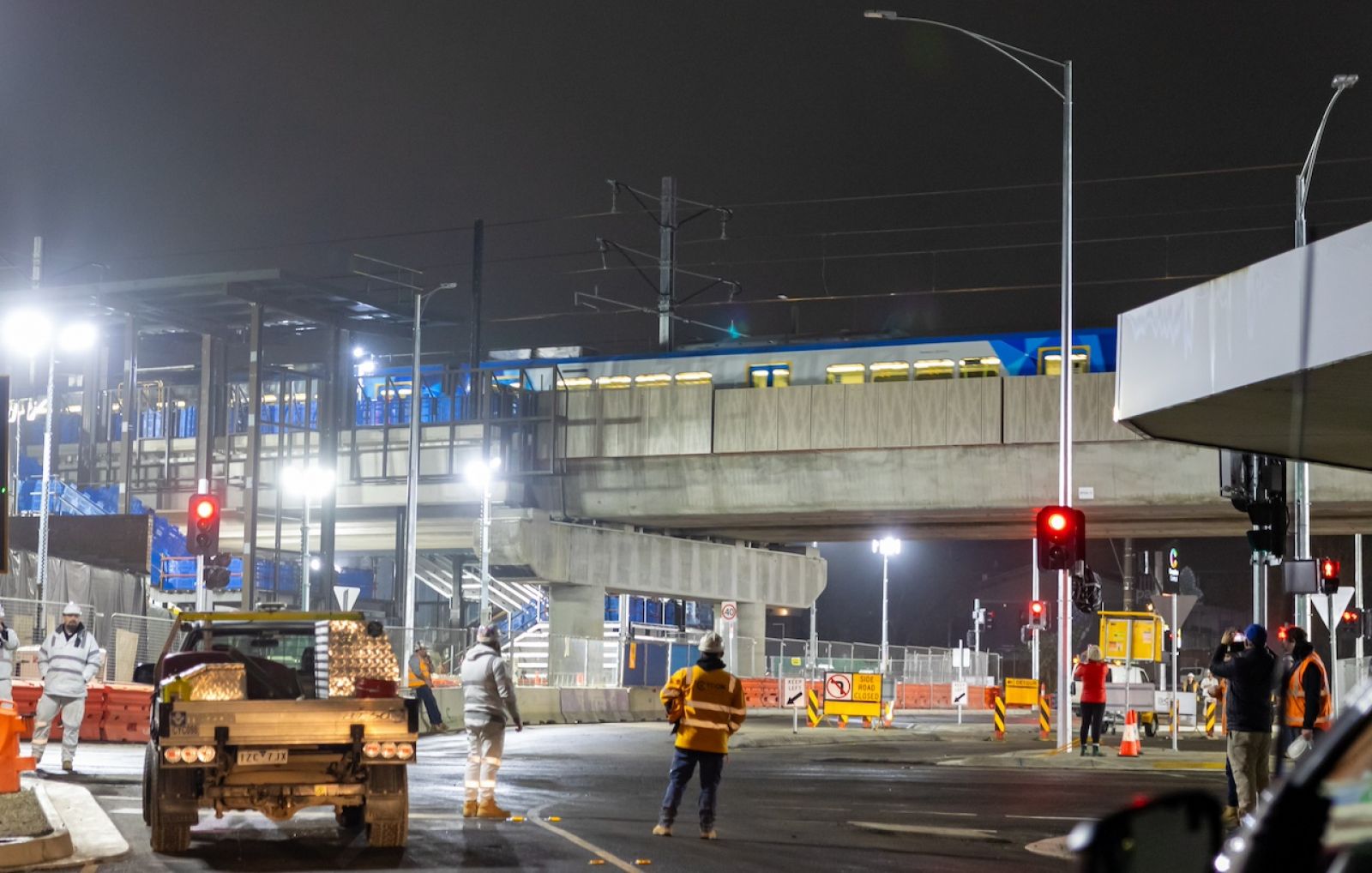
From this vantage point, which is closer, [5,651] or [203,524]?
[5,651]

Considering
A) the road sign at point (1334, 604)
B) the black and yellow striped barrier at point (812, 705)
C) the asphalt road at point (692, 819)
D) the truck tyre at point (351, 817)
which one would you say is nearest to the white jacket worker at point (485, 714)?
the asphalt road at point (692, 819)

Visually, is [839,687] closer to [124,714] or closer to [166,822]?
[124,714]

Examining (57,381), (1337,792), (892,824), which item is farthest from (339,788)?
(57,381)

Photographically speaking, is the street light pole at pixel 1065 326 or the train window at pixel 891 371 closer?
the street light pole at pixel 1065 326

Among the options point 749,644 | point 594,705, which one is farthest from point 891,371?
point 749,644

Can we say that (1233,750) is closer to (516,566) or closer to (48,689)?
(48,689)

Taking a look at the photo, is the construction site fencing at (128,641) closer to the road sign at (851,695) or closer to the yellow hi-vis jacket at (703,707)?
the road sign at (851,695)

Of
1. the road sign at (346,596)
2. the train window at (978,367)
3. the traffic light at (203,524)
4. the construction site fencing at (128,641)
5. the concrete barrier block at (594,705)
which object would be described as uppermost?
the train window at (978,367)

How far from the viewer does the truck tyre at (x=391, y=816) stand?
13.1 metres

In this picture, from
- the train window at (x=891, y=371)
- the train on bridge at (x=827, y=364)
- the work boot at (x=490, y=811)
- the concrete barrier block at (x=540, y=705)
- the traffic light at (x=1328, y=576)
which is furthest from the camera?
the train window at (x=891, y=371)

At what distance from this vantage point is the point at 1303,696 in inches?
727

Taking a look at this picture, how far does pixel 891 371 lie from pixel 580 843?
118 ft

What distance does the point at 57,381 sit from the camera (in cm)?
7481

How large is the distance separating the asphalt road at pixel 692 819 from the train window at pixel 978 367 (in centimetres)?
2105
